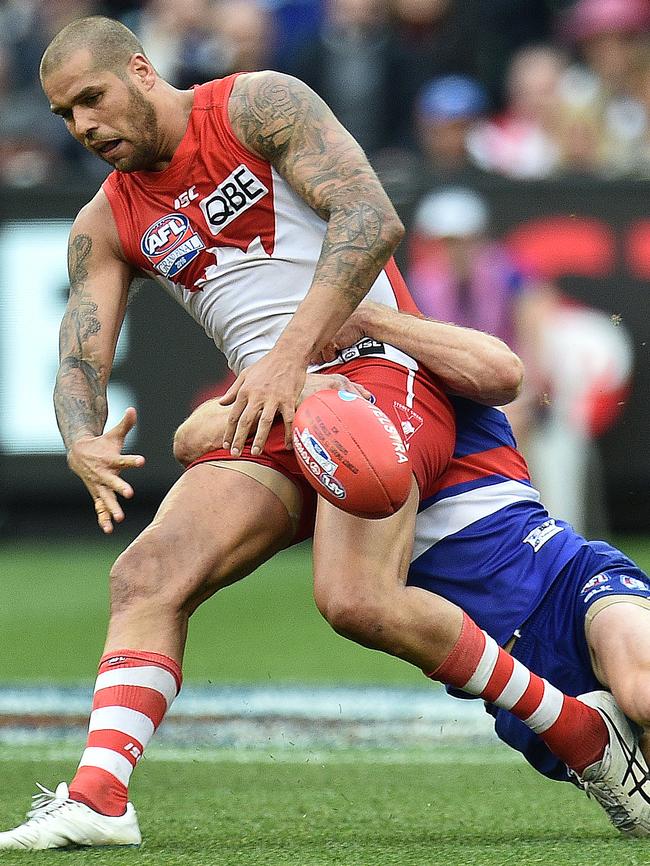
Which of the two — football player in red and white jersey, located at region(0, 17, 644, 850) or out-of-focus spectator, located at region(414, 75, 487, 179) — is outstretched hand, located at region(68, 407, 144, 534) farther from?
out-of-focus spectator, located at region(414, 75, 487, 179)

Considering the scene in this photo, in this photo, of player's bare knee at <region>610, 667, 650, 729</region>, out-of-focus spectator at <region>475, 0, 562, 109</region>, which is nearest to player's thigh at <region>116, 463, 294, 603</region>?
player's bare knee at <region>610, 667, 650, 729</region>

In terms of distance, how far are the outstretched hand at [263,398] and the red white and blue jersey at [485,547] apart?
68cm

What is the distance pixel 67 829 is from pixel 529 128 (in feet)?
27.2

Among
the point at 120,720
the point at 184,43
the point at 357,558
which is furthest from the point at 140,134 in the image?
the point at 184,43

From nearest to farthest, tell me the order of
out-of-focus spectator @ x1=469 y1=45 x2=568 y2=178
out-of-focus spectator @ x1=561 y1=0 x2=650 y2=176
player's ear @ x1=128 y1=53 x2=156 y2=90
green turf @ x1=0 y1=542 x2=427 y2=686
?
player's ear @ x1=128 y1=53 x2=156 y2=90 < green turf @ x1=0 y1=542 x2=427 y2=686 < out-of-focus spectator @ x1=561 y1=0 x2=650 y2=176 < out-of-focus spectator @ x1=469 y1=45 x2=568 y2=178

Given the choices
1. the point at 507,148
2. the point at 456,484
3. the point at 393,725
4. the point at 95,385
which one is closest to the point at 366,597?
the point at 456,484

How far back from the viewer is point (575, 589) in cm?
470

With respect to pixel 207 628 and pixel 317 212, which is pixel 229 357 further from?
pixel 207 628

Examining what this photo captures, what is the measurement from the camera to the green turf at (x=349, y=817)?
3.95 meters

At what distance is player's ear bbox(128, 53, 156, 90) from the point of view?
4.59 m

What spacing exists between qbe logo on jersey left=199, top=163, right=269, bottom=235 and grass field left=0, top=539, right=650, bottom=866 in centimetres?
168

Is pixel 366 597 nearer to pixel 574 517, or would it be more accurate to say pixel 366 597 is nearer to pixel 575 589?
Answer: pixel 575 589

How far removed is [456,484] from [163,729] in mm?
2222

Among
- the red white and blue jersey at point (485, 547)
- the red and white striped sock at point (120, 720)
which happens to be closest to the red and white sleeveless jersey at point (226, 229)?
the red white and blue jersey at point (485, 547)
